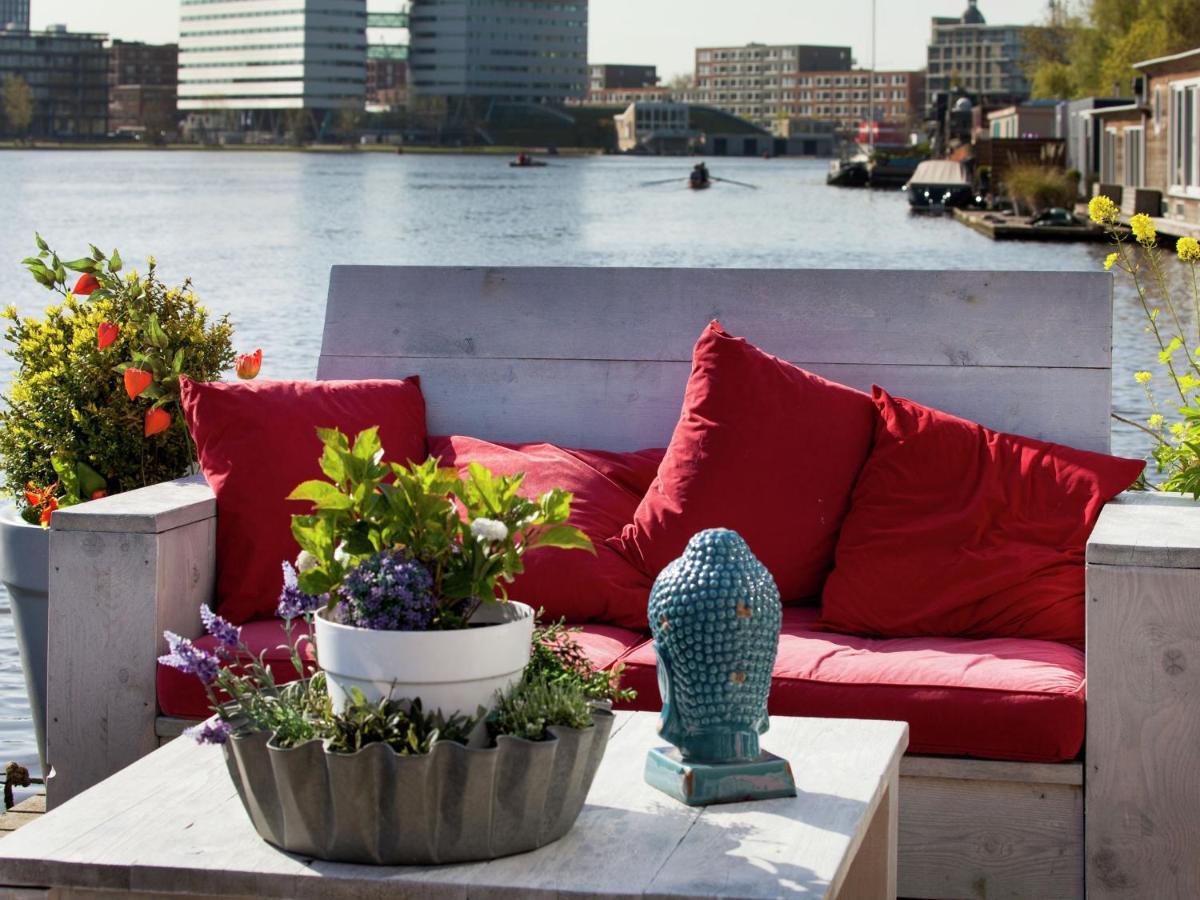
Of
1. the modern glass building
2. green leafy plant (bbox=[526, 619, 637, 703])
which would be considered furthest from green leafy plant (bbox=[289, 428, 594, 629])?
the modern glass building

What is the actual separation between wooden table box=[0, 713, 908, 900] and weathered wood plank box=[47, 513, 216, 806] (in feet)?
2.65

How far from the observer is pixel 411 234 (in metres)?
41.2

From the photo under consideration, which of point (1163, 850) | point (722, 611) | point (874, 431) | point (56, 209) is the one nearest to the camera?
point (722, 611)

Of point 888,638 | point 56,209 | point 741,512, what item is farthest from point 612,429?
point 56,209

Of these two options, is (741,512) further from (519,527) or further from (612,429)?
(519,527)

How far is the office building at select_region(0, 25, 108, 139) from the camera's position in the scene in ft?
464

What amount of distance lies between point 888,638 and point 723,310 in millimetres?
849

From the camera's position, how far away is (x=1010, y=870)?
2670mm

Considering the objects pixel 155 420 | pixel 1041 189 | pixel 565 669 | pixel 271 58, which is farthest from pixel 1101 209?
pixel 271 58

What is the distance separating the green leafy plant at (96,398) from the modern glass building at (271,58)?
136 meters

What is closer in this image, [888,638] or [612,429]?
[888,638]

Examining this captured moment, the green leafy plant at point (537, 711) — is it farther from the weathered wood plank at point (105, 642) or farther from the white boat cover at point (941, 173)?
the white boat cover at point (941, 173)

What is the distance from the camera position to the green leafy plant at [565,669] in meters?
1.89

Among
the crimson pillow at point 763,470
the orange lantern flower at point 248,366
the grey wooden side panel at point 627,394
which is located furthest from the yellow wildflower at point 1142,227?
the orange lantern flower at point 248,366
